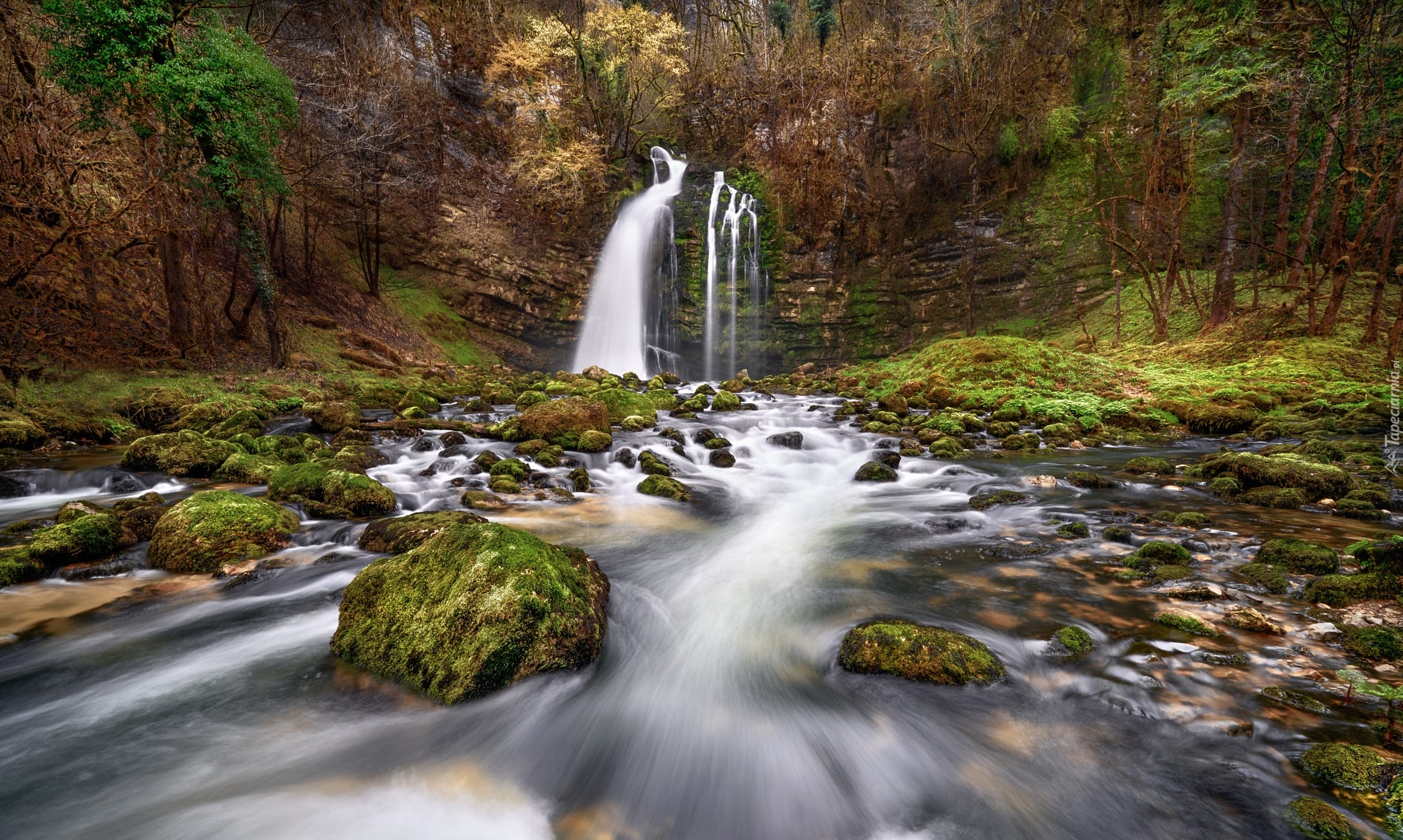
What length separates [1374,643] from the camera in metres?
2.85

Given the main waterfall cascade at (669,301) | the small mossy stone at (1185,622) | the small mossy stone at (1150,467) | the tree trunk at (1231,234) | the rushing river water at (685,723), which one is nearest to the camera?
the rushing river water at (685,723)

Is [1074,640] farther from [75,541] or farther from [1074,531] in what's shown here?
[75,541]

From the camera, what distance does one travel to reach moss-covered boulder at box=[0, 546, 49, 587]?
396 centimetres

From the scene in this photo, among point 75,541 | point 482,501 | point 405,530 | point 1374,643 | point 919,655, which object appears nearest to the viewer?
point 1374,643

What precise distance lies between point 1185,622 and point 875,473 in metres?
5.26

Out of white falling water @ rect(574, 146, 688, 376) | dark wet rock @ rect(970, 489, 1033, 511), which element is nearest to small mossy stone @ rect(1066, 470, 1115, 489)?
dark wet rock @ rect(970, 489, 1033, 511)

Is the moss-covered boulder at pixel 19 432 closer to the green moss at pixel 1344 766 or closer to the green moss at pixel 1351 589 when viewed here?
the green moss at pixel 1344 766

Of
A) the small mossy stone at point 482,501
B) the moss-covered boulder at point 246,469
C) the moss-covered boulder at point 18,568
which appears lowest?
the small mossy stone at point 482,501

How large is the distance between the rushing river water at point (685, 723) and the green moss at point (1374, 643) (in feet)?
0.40

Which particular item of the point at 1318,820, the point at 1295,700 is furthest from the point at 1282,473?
the point at 1318,820

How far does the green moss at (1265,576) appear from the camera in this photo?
3684mm

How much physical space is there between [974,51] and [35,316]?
98.1 feet

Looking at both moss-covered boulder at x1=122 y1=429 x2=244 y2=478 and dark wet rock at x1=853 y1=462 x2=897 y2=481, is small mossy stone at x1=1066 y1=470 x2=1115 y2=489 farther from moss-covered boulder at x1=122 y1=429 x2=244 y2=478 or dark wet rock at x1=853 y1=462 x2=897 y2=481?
moss-covered boulder at x1=122 y1=429 x2=244 y2=478

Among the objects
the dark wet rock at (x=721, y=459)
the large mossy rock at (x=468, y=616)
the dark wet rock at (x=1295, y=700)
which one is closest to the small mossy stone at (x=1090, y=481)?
the dark wet rock at (x=1295, y=700)
